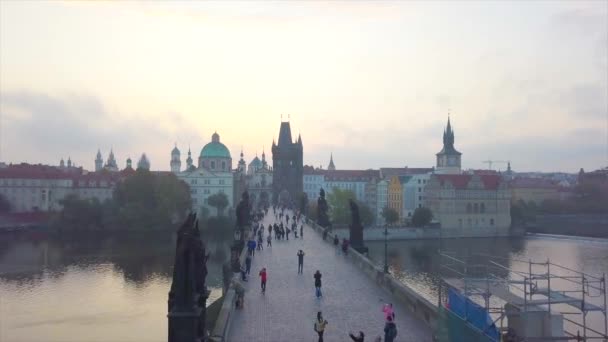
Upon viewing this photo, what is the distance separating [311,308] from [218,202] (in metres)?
76.2

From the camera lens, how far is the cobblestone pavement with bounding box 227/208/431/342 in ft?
49.8

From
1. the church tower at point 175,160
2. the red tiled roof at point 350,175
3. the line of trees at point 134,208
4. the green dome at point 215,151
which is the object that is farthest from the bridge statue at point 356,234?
the church tower at point 175,160

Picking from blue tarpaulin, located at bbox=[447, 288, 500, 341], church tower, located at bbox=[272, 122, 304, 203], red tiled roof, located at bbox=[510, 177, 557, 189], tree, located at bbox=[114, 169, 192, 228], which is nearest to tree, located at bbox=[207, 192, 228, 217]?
tree, located at bbox=[114, 169, 192, 228]

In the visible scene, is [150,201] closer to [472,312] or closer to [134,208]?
[134,208]

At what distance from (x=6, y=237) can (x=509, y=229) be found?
61.7 metres

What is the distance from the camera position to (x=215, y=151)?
11481 centimetres

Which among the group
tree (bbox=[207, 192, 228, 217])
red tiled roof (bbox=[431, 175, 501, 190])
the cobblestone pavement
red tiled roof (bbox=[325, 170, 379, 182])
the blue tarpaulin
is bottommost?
the cobblestone pavement

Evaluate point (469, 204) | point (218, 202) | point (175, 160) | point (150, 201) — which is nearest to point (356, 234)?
point (150, 201)

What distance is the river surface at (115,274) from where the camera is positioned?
101ft

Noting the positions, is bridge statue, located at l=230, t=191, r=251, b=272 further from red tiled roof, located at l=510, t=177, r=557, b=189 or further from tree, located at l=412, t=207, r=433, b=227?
red tiled roof, located at l=510, t=177, r=557, b=189

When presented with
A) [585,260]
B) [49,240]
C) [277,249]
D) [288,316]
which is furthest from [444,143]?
[288,316]

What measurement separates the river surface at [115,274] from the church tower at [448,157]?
3850 cm

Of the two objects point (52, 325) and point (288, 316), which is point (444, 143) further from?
point (288, 316)

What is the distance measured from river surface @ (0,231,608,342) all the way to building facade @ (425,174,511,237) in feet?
22.5
